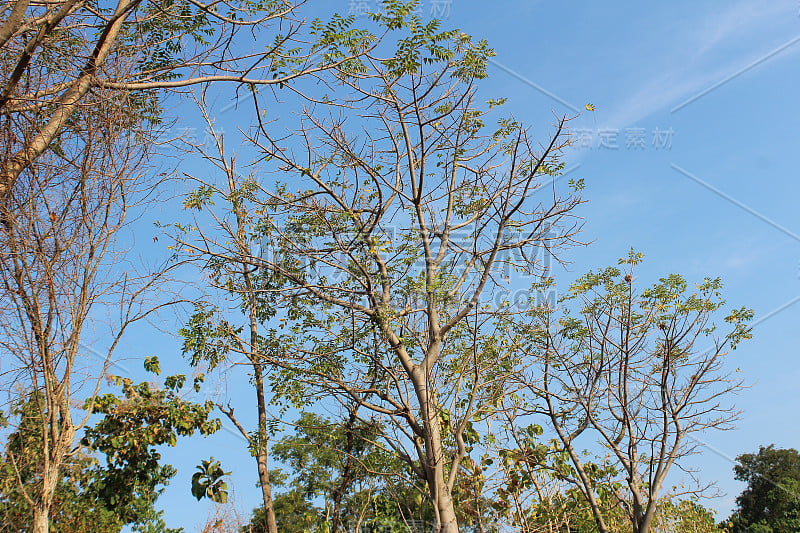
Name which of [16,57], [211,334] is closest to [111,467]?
[211,334]

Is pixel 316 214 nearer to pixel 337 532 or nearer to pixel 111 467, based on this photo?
pixel 337 532

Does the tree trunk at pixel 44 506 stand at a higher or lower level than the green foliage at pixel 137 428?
lower

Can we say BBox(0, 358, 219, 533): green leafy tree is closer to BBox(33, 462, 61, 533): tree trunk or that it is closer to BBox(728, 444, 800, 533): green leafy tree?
BBox(33, 462, 61, 533): tree trunk

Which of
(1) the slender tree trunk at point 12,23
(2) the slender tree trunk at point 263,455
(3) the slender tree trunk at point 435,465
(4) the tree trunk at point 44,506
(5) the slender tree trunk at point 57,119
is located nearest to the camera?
(1) the slender tree trunk at point 12,23

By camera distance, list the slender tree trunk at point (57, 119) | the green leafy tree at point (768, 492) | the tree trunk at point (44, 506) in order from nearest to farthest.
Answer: the slender tree trunk at point (57, 119) → the tree trunk at point (44, 506) → the green leafy tree at point (768, 492)

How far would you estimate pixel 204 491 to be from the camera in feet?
25.9

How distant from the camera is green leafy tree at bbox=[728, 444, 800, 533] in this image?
16875 mm

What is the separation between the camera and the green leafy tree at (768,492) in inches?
664

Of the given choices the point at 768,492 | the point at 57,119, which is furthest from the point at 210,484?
the point at 768,492

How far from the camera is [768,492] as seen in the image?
18.7 meters

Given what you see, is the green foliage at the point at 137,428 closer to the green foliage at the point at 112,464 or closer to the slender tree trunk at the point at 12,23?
the green foliage at the point at 112,464

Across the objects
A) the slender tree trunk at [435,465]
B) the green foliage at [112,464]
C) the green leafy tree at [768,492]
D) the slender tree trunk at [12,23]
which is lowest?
the green leafy tree at [768,492]

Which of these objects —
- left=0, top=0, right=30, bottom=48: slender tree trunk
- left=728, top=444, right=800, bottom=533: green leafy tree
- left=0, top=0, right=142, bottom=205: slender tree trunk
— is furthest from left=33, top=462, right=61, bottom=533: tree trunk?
left=728, top=444, right=800, bottom=533: green leafy tree

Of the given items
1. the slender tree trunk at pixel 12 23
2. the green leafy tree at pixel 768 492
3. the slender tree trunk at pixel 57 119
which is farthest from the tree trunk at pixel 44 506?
the green leafy tree at pixel 768 492
